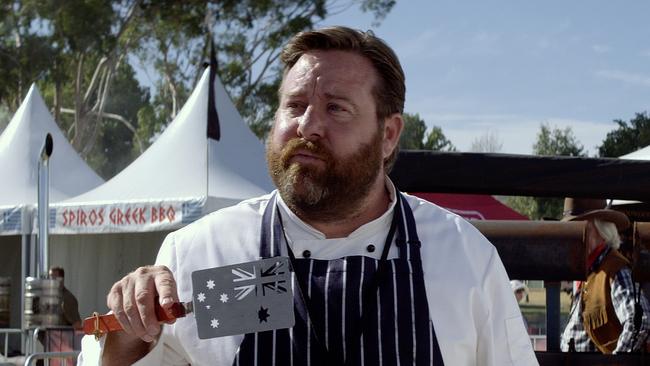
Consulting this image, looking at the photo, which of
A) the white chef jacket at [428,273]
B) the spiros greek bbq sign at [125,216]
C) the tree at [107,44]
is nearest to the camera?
the white chef jacket at [428,273]

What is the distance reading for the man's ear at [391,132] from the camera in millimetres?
2371

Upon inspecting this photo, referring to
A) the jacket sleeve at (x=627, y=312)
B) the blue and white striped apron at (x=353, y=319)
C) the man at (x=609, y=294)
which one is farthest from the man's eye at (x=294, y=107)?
the jacket sleeve at (x=627, y=312)

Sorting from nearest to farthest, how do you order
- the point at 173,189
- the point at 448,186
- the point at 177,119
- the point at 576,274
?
the point at 576,274 < the point at 448,186 < the point at 173,189 < the point at 177,119

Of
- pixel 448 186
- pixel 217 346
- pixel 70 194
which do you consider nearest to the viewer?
→ pixel 217 346

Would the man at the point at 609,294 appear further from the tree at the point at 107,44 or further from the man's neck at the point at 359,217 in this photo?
the tree at the point at 107,44

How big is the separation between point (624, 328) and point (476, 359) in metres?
2.26

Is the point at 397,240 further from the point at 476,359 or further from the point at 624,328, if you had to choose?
the point at 624,328

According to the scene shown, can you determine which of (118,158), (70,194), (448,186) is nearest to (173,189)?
(70,194)

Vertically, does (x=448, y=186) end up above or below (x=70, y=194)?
below

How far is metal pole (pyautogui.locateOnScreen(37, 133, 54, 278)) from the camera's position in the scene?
7.91 meters

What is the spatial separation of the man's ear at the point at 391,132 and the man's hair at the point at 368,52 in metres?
0.02

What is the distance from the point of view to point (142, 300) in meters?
1.83

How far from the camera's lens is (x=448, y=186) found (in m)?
4.21

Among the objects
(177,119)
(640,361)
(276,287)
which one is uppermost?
(177,119)
